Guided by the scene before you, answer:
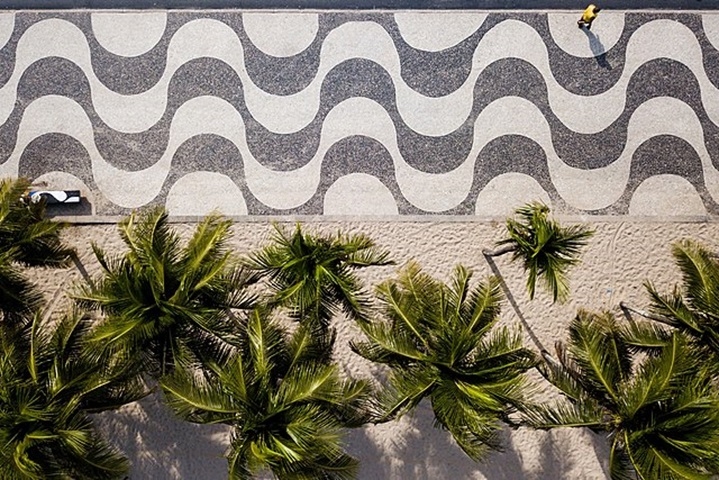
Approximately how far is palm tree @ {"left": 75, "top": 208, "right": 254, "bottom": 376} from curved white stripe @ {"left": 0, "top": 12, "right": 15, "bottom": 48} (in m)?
4.17

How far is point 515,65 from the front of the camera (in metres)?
8.95

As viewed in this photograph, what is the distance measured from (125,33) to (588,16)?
6484 millimetres

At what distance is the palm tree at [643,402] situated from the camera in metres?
6.05

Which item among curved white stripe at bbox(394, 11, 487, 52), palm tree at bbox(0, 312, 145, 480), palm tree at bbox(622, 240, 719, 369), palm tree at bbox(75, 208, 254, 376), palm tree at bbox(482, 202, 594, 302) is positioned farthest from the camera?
curved white stripe at bbox(394, 11, 487, 52)

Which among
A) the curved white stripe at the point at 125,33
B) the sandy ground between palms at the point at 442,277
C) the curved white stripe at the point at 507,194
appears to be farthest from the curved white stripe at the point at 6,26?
the curved white stripe at the point at 507,194

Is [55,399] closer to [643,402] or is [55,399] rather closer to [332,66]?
[332,66]

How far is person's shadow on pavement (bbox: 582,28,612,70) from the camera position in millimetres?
8992

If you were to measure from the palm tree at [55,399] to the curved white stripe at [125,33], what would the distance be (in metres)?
4.06

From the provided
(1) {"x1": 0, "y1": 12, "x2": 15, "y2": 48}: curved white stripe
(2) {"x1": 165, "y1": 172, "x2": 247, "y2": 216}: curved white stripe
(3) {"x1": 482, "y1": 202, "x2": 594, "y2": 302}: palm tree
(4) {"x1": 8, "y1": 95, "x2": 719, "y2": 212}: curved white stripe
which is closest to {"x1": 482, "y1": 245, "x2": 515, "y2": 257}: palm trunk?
(4) {"x1": 8, "y1": 95, "x2": 719, "y2": 212}: curved white stripe

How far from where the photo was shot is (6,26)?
8.91 metres

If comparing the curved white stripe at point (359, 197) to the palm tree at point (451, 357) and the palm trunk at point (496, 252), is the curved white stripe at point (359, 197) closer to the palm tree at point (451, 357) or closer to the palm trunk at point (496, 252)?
the palm trunk at point (496, 252)

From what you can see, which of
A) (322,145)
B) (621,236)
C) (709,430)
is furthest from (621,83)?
(709,430)

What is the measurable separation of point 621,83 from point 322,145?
436cm

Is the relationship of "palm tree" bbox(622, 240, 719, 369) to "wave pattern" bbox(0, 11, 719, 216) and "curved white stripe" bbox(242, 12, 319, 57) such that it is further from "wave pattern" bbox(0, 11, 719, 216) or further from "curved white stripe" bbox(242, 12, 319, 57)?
"curved white stripe" bbox(242, 12, 319, 57)
